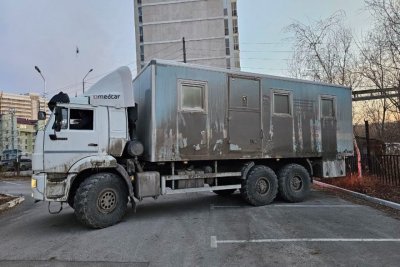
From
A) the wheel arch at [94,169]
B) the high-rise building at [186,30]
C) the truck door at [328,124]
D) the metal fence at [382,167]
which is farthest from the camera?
the high-rise building at [186,30]

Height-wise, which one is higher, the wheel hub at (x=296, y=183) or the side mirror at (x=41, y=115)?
the side mirror at (x=41, y=115)

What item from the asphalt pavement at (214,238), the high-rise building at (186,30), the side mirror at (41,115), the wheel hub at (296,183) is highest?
the high-rise building at (186,30)

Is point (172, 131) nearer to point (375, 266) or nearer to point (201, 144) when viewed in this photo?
point (201, 144)

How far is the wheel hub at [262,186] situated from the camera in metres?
11.3

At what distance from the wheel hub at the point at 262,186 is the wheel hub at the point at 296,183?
966 mm

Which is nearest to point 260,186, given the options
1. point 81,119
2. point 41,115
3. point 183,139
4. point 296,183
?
point 296,183

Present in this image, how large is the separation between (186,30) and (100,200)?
73.5m

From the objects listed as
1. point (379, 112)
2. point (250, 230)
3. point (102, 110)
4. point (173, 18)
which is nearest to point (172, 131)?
point (102, 110)

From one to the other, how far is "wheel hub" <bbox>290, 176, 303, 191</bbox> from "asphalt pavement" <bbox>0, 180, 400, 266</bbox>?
84 cm

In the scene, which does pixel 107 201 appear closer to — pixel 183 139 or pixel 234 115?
pixel 183 139

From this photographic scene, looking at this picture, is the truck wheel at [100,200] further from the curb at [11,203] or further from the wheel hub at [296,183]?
the curb at [11,203]

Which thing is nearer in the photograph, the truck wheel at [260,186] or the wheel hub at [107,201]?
the wheel hub at [107,201]

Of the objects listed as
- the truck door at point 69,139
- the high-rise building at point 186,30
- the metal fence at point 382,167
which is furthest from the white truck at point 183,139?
the high-rise building at point 186,30

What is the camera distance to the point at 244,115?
1107 centimetres
